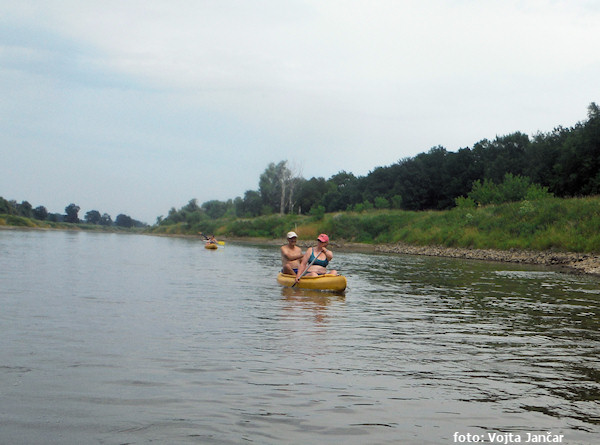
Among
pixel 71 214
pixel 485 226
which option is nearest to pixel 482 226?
pixel 485 226

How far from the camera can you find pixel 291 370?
20.8ft

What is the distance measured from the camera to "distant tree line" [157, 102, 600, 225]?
158ft

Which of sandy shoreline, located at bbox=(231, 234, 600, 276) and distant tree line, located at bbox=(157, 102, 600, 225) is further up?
distant tree line, located at bbox=(157, 102, 600, 225)

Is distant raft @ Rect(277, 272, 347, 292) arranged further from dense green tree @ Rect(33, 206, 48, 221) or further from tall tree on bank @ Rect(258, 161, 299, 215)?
dense green tree @ Rect(33, 206, 48, 221)

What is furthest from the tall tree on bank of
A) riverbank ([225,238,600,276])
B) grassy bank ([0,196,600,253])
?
riverbank ([225,238,600,276])

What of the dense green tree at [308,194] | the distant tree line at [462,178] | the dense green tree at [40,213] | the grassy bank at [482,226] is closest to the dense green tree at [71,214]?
the dense green tree at [40,213]

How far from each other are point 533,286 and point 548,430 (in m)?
13.7

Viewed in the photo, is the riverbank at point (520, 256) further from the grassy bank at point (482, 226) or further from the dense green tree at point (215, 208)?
the dense green tree at point (215, 208)

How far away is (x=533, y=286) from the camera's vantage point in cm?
1731

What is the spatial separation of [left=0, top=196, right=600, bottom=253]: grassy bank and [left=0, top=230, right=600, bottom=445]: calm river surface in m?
21.2

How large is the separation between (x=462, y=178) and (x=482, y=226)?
31299 millimetres

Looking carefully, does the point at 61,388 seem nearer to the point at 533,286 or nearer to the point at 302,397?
the point at 302,397

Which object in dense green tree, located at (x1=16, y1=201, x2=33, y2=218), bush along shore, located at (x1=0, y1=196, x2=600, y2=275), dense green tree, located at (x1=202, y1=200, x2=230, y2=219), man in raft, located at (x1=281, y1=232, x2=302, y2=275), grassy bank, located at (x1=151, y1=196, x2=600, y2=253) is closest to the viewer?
man in raft, located at (x1=281, y1=232, x2=302, y2=275)

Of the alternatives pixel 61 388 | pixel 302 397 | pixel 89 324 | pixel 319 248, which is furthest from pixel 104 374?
pixel 319 248
